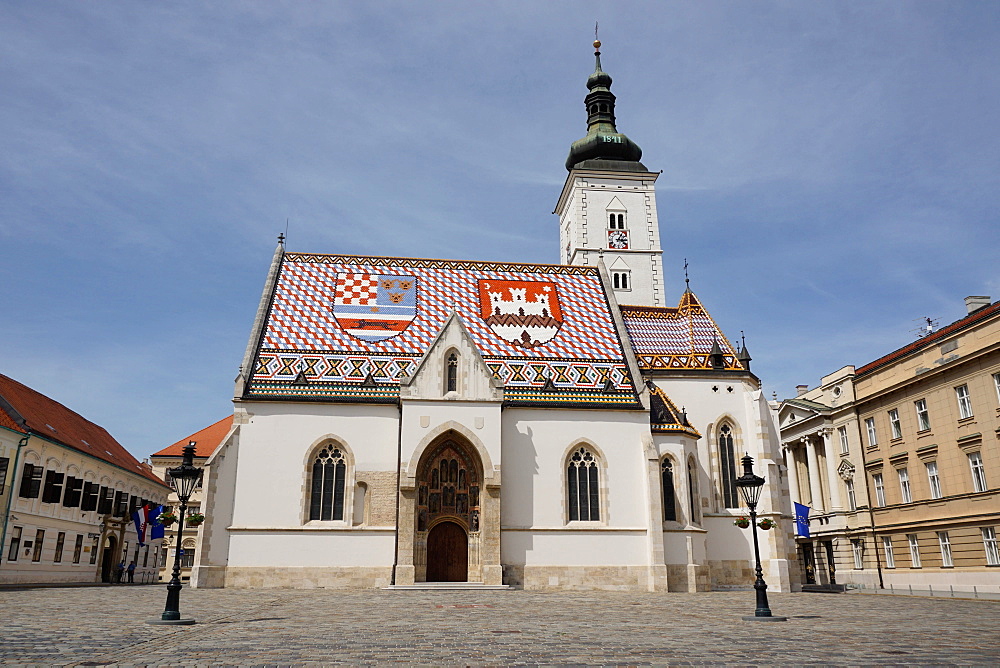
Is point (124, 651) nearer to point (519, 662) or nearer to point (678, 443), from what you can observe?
point (519, 662)

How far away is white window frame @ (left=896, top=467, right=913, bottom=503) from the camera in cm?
3849

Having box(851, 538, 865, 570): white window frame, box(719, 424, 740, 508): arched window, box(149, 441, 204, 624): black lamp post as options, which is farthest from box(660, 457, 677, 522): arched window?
box(149, 441, 204, 624): black lamp post

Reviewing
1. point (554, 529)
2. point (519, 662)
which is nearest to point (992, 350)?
point (554, 529)

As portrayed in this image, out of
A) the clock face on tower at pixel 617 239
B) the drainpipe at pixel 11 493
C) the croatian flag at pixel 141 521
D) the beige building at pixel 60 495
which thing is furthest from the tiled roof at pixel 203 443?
the clock face on tower at pixel 617 239

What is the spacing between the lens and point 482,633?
13820 mm

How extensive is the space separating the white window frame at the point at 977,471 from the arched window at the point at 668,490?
44.3ft

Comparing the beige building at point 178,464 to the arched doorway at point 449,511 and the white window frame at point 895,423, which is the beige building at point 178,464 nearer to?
the arched doorway at point 449,511

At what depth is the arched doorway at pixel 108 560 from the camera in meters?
Result: 42.9

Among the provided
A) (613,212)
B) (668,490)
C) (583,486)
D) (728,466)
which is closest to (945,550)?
(728,466)

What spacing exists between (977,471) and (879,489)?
8774 millimetres

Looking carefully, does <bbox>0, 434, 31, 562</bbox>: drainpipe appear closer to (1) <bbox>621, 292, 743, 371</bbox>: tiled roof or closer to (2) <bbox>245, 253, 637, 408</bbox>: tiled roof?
(2) <bbox>245, 253, 637, 408</bbox>: tiled roof

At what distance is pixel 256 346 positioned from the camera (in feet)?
106

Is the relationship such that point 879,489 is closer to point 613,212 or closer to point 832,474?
point 832,474

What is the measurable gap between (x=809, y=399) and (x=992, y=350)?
2014 centimetres
